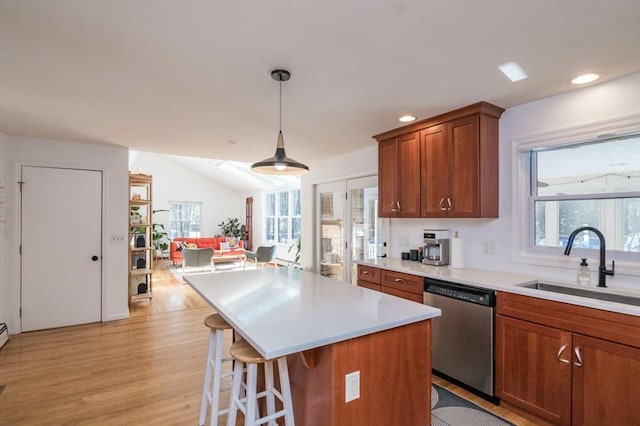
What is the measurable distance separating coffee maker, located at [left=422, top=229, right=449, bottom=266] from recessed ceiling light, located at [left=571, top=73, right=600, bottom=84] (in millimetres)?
1551

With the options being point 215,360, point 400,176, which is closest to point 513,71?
point 400,176

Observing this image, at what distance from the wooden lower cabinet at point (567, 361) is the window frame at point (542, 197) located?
61cm

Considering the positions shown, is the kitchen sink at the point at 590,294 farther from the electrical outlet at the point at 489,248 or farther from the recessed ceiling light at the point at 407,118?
the recessed ceiling light at the point at 407,118

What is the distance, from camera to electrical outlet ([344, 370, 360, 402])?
4.54 feet

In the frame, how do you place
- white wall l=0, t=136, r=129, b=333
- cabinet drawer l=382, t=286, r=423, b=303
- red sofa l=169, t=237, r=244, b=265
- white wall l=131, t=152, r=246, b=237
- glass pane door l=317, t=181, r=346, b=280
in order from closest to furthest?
cabinet drawer l=382, t=286, r=423, b=303 → white wall l=0, t=136, r=129, b=333 → glass pane door l=317, t=181, r=346, b=280 → red sofa l=169, t=237, r=244, b=265 → white wall l=131, t=152, r=246, b=237

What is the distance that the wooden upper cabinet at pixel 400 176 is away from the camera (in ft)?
10.5

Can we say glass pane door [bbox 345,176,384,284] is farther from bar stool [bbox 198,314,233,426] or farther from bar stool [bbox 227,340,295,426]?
bar stool [bbox 227,340,295,426]

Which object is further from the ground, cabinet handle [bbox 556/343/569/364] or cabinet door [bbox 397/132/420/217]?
cabinet door [bbox 397/132/420/217]

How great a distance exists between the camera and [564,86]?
232 centimetres

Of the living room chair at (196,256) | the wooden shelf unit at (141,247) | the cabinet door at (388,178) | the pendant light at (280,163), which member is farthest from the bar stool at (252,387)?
the living room chair at (196,256)

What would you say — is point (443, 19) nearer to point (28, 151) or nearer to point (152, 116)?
point (152, 116)

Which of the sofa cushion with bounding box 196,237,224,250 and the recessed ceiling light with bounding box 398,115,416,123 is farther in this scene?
the sofa cushion with bounding box 196,237,224,250

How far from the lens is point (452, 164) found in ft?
9.39

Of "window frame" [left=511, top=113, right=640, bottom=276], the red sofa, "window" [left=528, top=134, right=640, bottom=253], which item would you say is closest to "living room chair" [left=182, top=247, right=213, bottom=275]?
the red sofa
